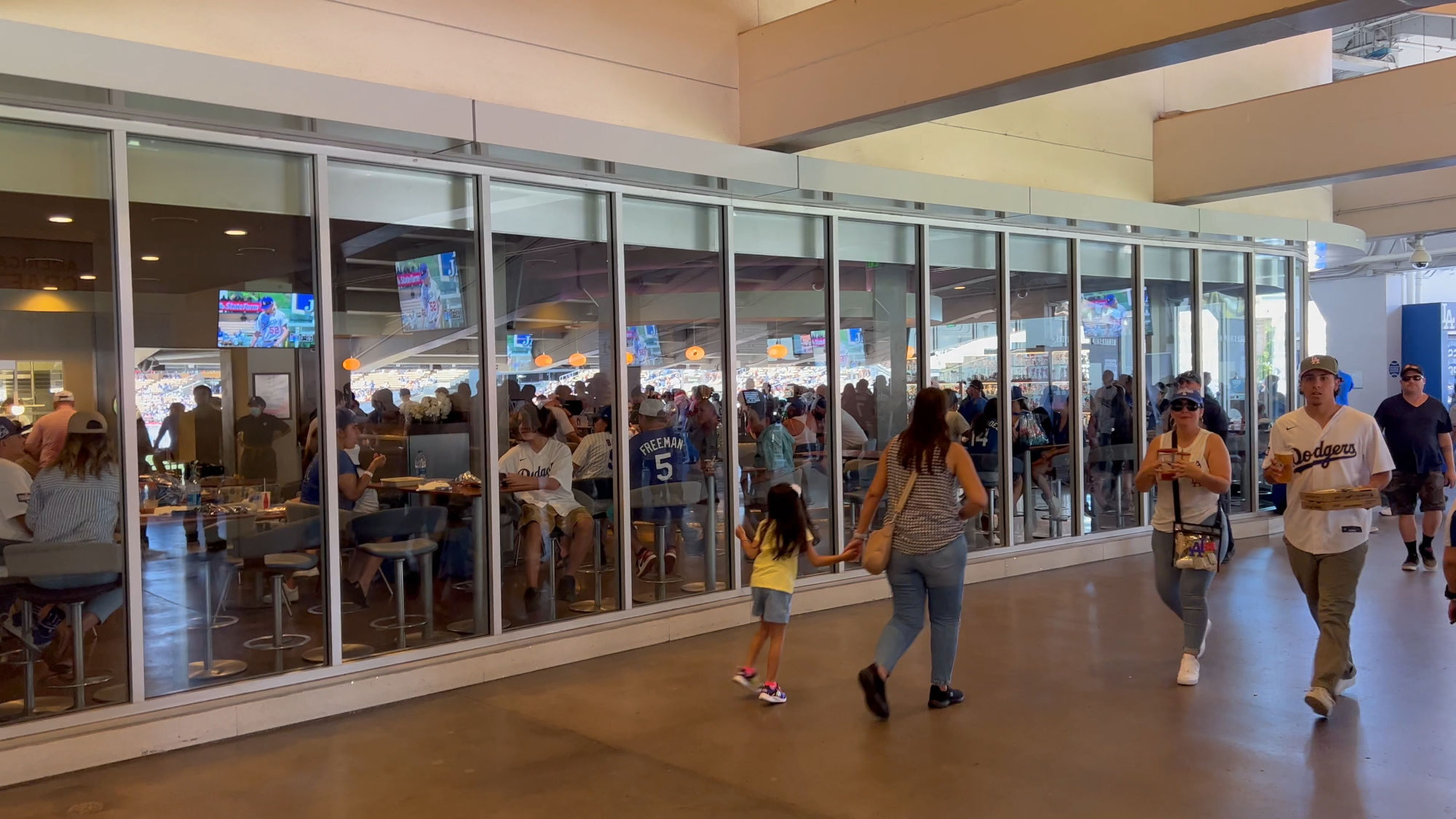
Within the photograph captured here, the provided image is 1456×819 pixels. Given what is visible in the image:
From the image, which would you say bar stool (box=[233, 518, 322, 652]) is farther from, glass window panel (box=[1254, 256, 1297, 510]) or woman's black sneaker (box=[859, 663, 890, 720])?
glass window panel (box=[1254, 256, 1297, 510])

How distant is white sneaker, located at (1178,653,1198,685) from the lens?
6043mm

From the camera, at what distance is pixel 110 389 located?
5.32 m

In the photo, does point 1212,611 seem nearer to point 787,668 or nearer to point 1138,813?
point 787,668

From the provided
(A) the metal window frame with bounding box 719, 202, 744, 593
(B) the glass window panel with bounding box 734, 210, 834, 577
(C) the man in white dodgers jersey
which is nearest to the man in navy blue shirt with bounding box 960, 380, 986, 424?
(B) the glass window panel with bounding box 734, 210, 834, 577

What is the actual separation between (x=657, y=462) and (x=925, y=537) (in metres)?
2.83

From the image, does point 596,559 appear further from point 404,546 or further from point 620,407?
point 404,546

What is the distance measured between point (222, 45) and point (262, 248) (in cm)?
110

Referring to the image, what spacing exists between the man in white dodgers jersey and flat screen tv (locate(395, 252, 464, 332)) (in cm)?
487

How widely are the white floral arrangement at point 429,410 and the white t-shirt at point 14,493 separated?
2.10m

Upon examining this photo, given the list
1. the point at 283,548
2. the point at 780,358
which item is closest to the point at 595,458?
the point at 780,358

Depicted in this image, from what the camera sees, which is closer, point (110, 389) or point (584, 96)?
point (110, 389)

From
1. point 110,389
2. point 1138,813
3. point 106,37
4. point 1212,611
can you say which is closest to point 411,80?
point 106,37

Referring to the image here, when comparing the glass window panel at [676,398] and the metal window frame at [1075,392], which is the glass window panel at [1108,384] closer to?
the metal window frame at [1075,392]

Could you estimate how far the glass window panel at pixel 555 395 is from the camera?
6.95 meters
